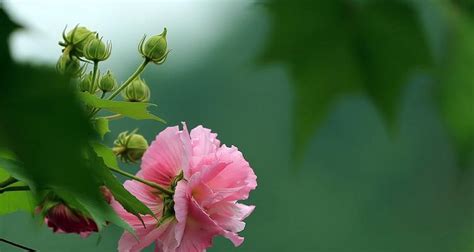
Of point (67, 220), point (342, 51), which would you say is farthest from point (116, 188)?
point (342, 51)

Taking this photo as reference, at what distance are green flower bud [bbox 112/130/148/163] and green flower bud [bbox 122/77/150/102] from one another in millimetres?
34

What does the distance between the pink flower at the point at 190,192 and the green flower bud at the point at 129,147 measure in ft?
0.04

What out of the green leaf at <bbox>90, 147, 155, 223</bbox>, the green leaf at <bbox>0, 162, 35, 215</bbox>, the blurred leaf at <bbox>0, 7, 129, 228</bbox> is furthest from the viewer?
the green leaf at <bbox>0, 162, 35, 215</bbox>

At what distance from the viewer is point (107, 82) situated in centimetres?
47

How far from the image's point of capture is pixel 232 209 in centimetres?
53

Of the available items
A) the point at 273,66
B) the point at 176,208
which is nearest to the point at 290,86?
the point at 273,66

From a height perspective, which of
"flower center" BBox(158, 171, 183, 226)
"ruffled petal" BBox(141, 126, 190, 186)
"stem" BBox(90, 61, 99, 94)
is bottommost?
"flower center" BBox(158, 171, 183, 226)

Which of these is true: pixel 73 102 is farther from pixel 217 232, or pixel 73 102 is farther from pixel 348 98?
pixel 217 232

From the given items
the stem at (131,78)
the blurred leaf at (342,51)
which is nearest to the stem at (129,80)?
the stem at (131,78)

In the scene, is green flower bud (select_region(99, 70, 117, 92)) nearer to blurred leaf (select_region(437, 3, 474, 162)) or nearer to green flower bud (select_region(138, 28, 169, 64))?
green flower bud (select_region(138, 28, 169, 64))

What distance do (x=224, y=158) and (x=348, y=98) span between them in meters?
0.38

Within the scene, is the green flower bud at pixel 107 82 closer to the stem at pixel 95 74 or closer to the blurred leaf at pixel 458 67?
the stem at pixel 95 74

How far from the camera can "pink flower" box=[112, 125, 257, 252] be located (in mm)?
492

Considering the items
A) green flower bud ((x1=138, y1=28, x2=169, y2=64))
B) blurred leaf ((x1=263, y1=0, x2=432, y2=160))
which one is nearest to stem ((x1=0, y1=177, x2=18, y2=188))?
green flower bud ((x1=138, y1=28, x2=169, y2=64))
